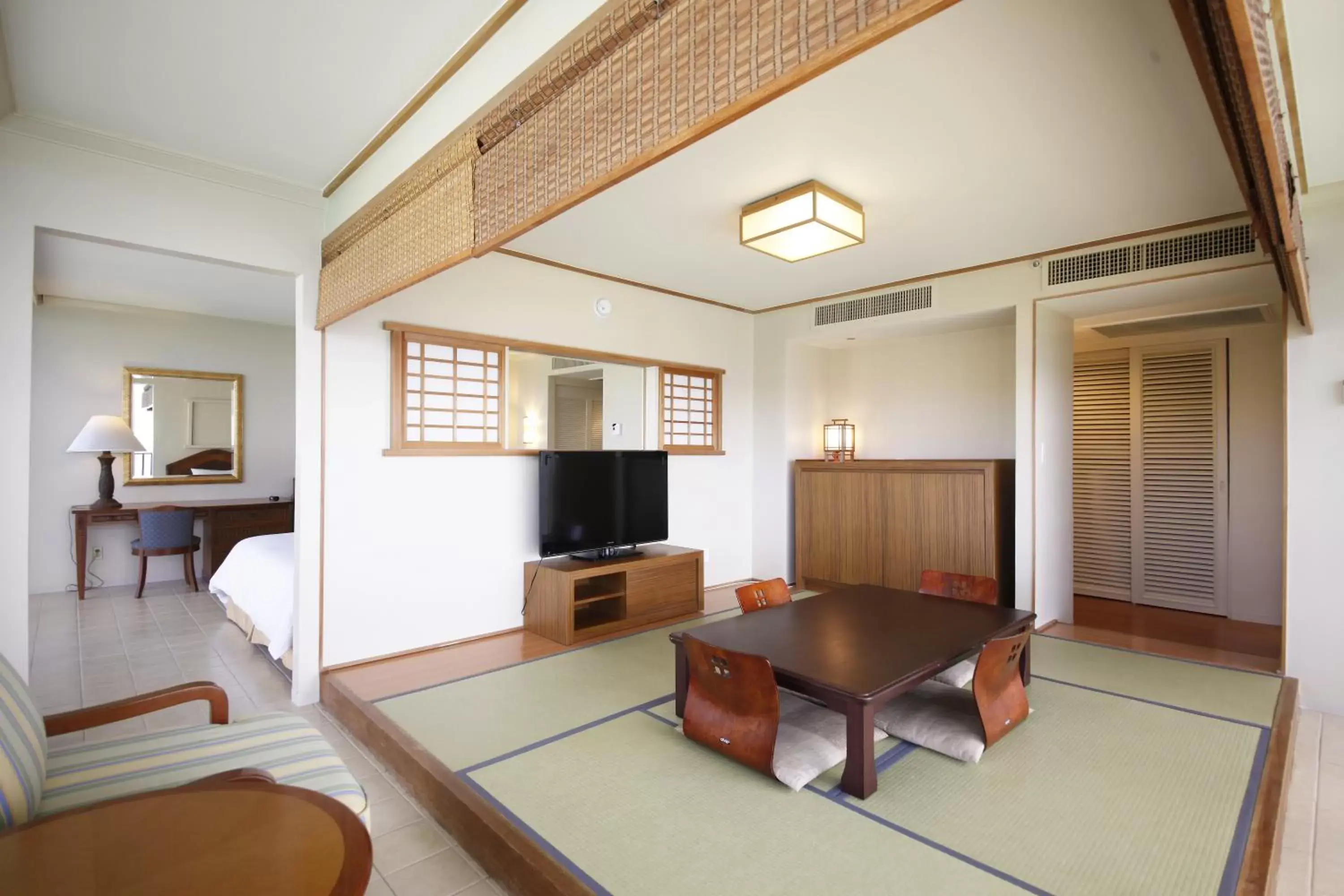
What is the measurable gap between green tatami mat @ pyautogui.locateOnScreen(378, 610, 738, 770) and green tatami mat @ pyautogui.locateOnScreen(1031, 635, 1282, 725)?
2.13 m

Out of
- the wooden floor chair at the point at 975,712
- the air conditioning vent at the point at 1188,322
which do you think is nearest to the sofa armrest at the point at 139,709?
the wooden floor chair at the point at 975,712

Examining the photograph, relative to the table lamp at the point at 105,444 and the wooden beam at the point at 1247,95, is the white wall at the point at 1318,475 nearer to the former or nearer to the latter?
the wooden beam at the point at 1247,95

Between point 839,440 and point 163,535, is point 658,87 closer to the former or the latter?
point 839,440

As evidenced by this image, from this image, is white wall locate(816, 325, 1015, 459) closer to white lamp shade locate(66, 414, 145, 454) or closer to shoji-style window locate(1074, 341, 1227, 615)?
shoji-style window locate(1074, 341, 1227, 615)

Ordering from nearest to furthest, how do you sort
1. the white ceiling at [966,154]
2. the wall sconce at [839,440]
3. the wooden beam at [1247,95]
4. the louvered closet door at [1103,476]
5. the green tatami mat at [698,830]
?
the wooden beam at [1247,95], the green tatami mat at [698,830], the white ceiling at [966,154], the louvered closet door at [1103,476], the wall sconce at [839,440]

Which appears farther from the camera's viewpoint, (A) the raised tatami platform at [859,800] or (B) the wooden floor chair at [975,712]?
(B) the wooden floor chair at [975,712]

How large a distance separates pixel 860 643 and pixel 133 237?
11.8 ft

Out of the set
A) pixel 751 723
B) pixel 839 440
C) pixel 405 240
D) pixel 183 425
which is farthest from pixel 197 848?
pixel 183 425

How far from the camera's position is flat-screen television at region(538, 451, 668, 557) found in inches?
167

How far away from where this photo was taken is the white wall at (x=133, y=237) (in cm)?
255

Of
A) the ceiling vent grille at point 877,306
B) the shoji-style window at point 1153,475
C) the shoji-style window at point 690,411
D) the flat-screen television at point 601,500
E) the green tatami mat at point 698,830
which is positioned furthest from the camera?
the shoji-style window at point 690,411

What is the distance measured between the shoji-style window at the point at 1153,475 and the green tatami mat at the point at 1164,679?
1.87m

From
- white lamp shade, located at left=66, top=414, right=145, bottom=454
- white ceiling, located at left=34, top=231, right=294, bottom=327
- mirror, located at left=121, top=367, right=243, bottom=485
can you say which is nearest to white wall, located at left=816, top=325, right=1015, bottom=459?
white ceiling, located at left=34, top=231, right=294, bottom=327

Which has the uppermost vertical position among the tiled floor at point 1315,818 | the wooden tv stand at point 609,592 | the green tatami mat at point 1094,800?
the wooden tv stand at point 609,592
